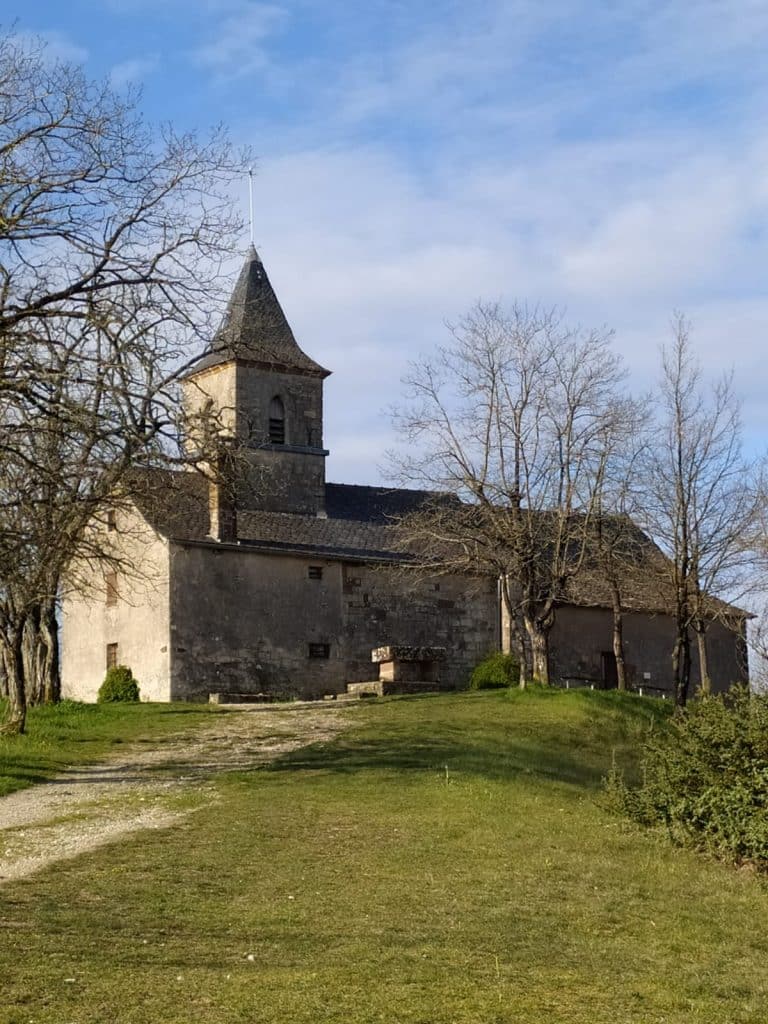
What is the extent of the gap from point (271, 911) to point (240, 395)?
96.3ft

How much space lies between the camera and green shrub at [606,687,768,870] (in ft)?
46.5

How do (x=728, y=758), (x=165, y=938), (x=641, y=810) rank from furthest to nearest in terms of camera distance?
(x=641, y=810) → (x=728, y=758) → (x=165, y=938)

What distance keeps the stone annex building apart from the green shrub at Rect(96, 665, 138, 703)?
0.97 feet

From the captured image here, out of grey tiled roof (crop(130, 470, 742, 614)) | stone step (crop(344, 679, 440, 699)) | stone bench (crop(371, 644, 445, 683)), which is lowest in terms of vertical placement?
stone step (crop(344, 679, 440, 699))

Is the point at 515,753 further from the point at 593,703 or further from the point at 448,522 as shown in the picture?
the point at 448,522

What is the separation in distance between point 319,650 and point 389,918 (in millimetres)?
24519

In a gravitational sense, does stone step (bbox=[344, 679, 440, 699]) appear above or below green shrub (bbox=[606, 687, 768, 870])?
above

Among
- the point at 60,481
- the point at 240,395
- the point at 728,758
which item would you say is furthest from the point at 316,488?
the point at 728,758

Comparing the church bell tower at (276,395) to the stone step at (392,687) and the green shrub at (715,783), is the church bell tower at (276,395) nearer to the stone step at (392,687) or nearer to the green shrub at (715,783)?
the stone step at (392,687)

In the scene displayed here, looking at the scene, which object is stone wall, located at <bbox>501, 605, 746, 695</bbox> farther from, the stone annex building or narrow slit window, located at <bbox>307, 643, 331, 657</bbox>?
narrow slit window, located at <bbox>307, 643, 331, 657</bbox>

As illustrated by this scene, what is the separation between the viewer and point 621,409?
31750 millimetres

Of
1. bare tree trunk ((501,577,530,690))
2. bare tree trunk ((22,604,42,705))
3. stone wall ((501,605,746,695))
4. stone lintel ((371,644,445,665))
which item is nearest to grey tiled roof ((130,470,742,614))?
stone wall ((501,605,746,695))

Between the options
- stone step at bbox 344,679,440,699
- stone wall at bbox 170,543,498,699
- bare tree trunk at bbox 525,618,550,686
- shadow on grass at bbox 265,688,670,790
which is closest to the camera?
shadow on grass at bbox 265,688,670,790

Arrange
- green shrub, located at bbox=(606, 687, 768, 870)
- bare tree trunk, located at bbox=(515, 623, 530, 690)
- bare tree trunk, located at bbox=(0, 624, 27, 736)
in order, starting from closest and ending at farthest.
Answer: green shrub, located at bbox=(606, 687, 768, 870)
bare tree trunk, located at bbox=(0, 624, 27, 736)
bare tree trunk, located at bbox=(515, 623, 530, 690)
